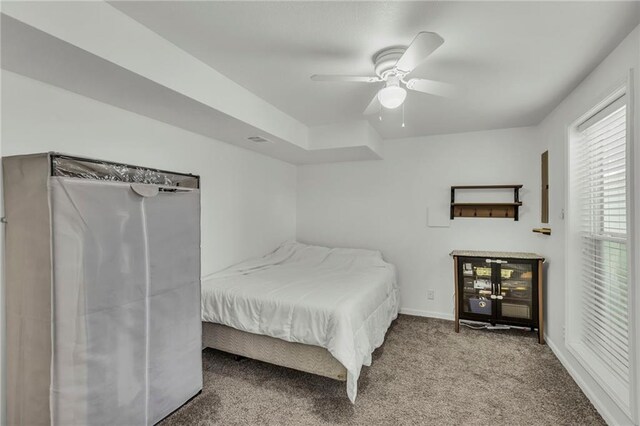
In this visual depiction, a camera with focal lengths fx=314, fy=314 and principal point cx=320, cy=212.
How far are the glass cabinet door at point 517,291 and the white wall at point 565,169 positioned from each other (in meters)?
0.16

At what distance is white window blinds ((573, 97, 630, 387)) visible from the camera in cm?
202

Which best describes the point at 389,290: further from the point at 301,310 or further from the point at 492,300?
the point at 301,310

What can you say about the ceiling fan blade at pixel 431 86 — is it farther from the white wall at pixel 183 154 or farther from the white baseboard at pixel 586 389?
the white baseboard at pixel 586 389

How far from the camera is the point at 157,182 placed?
7.16ft

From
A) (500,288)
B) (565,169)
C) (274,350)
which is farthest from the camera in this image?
(500,288)

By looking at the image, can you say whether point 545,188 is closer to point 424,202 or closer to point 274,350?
point 424,202

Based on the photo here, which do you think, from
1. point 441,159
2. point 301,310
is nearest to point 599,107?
point 441,159

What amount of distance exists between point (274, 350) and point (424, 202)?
2.66 meters

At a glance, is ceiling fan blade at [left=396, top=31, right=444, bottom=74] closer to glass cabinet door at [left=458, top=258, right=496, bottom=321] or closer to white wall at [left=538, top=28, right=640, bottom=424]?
white wall at [left=538, top=28, right=640, bottom=424]

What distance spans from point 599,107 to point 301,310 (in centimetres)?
254

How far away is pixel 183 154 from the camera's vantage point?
9.44ft

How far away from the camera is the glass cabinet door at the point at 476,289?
3.43 m

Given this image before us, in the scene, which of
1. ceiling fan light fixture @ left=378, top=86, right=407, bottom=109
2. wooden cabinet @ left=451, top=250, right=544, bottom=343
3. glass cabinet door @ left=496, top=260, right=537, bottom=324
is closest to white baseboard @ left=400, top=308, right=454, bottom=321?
wooden cabinet @ left=451, top=250, right=544, bottom=343

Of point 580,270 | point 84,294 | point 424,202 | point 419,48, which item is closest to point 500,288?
point 580,270
